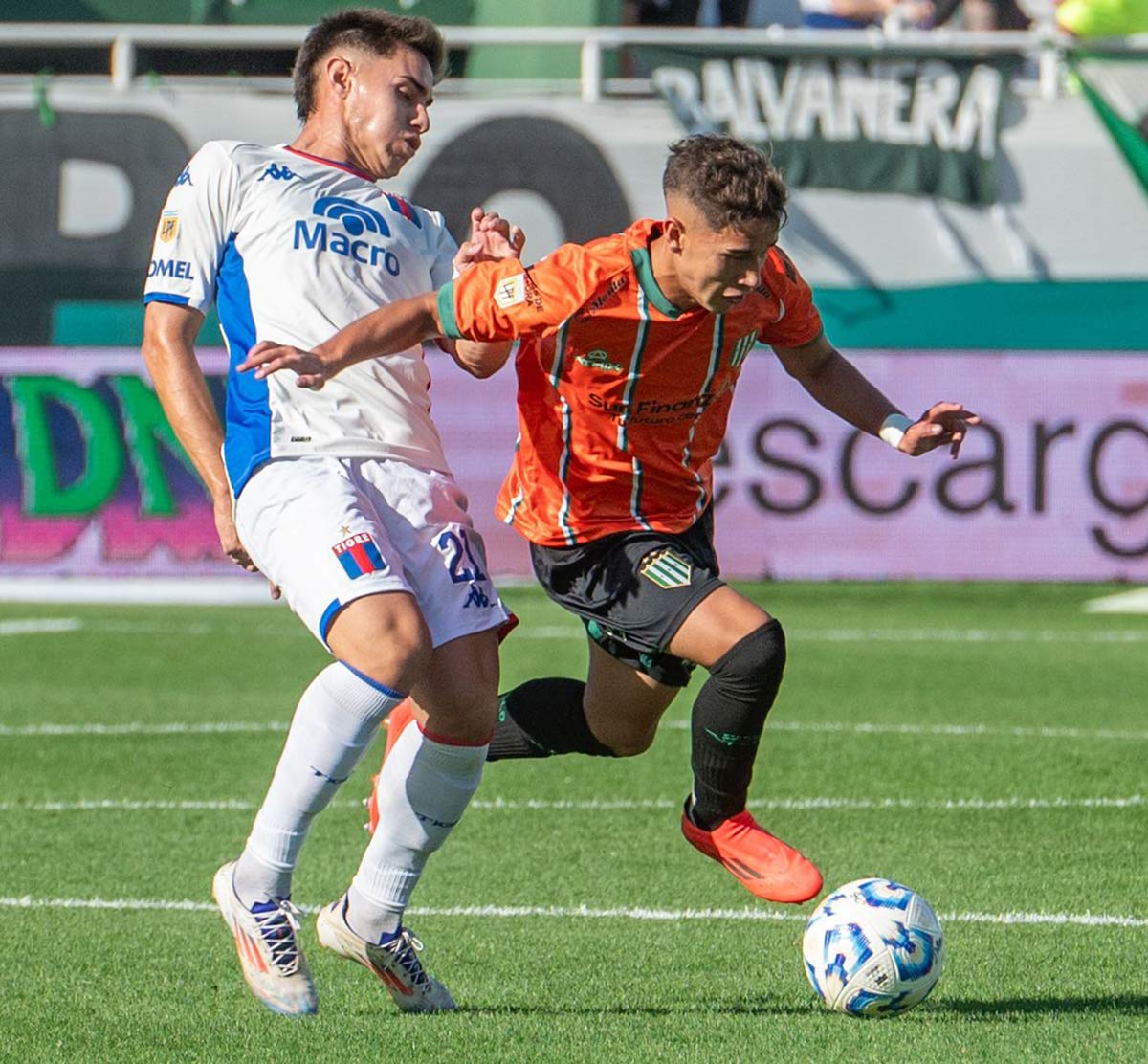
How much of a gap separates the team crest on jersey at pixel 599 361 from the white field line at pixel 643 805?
2551mm

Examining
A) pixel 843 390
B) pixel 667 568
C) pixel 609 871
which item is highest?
pixel 843 390

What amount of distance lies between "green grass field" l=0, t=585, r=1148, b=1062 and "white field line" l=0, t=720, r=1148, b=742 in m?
0.03

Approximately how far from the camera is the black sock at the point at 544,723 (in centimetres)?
591

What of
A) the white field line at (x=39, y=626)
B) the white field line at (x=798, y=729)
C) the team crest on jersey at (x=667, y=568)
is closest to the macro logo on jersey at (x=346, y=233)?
the team crest on jersey at (x=667, y=568)

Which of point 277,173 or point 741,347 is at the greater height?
point 277,173

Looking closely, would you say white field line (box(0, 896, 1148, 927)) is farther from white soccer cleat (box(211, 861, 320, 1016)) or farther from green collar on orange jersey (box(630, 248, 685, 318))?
green collar on orange jersey (box(630, 248, 685, 318))

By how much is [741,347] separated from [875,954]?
1595 mm

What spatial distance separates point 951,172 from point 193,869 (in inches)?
455

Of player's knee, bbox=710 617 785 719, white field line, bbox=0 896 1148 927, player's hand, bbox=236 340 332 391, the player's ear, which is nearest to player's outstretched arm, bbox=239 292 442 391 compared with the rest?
player's hand, bbox=236 340 332 391

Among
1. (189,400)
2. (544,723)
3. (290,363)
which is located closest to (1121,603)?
(544,723)

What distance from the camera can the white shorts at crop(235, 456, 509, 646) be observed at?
4473mm

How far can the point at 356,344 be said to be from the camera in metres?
4.52

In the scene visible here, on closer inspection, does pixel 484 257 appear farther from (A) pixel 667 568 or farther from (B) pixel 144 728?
(B) pixel 144 728

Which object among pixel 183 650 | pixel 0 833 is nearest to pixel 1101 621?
pixel 183 650
